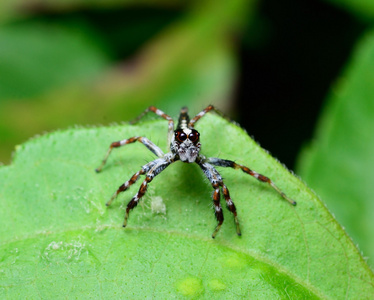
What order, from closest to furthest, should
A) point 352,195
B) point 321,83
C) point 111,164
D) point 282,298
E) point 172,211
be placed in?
1. point 282,298
2. point 172,211
3. point 111,164
4. point 352,195
5. point 321,83

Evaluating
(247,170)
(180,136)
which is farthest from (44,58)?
(247,170)

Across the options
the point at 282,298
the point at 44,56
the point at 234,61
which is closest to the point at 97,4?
the point at 44,56

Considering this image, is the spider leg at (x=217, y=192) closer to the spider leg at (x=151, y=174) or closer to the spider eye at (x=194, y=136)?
the spider eye at (x=194, y=136)

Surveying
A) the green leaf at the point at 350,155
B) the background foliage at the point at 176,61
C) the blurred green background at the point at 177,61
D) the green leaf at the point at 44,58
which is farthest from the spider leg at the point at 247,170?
the green leaf at the point at 44,58

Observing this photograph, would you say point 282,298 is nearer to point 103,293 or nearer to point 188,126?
point 103,293

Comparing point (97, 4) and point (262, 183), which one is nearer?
point (262, 183)

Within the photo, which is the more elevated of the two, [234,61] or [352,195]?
[234,61]

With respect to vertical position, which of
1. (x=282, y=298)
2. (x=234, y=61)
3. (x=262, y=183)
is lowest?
(x=282, y=298)
